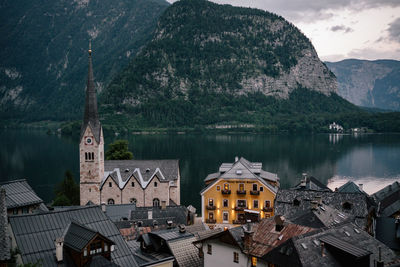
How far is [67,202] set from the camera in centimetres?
6806

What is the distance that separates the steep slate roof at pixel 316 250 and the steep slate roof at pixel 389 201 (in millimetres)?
26759

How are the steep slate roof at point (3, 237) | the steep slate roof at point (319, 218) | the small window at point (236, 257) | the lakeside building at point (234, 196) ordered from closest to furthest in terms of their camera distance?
1. the steep slate roof at point (3, 237)
2. the small window at point (236, 257)
3. the steep slate roof at point (319, 218)
4. the lakeside building at point (234, 196)

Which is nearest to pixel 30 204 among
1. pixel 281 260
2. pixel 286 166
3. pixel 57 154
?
pixel 281 260

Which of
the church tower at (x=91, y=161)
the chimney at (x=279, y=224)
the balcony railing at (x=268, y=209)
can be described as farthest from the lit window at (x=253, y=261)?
the church tower at (x=91, y=161)

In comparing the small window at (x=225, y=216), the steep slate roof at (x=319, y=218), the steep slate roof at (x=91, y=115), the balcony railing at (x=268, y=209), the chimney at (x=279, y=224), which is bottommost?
the small window at (x=225, y=216)

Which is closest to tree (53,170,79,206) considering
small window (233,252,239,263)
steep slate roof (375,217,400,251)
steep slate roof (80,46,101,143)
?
steep slate roof (80,46,101,143)

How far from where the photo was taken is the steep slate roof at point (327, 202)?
4505cm

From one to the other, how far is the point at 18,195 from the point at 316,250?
2794 centimetres

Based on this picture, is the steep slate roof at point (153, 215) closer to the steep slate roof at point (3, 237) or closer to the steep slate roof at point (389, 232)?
the steep slate roof at point (389, 232)

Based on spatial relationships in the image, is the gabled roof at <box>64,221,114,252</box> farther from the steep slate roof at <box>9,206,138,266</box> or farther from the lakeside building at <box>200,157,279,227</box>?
the lakeside building at <box>200,157,279,227</box>

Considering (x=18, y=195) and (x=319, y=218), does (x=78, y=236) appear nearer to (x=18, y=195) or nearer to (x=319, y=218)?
(x=18, y=195)

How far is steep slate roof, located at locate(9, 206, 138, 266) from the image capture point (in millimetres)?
22719

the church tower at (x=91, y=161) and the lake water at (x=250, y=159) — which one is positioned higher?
the church tower at (x=91, y=161)

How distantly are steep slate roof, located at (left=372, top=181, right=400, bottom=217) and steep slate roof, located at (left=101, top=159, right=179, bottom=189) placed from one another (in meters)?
32.2
